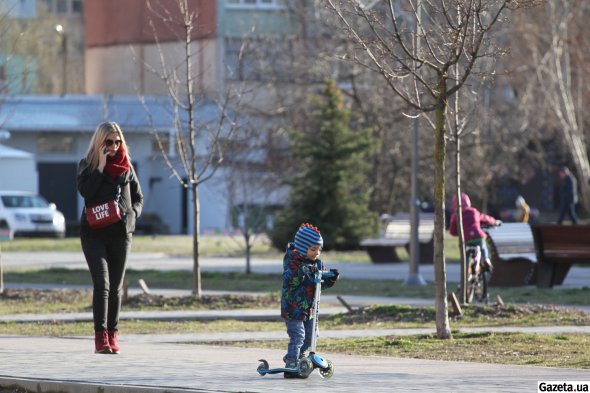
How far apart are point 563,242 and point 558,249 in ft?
0.52

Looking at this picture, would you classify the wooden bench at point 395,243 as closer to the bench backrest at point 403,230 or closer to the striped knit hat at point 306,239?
the bench backrest at point 403,230

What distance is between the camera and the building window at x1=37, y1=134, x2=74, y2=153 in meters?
55.5

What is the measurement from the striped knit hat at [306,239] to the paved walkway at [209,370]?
101 centimetres

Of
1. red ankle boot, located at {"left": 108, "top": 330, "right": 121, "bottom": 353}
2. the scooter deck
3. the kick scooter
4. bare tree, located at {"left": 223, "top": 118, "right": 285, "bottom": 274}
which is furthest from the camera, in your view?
bare tree, located at {"left": 223, "top": 118, "right": 285, "bottom": 274}

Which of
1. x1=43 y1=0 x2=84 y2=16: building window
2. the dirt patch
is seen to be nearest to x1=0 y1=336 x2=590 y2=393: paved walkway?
the dirt patch

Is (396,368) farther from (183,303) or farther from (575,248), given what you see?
(575,248)

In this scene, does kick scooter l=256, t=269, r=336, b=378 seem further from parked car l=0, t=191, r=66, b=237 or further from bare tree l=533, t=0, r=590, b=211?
parked car l=0, t=191, r=66, b=237

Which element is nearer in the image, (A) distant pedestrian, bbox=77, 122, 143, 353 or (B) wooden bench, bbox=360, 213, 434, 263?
(A) distant pedestrian, bbox=77, 122, 143, 353

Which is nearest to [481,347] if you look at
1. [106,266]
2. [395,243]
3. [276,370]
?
[276,370]

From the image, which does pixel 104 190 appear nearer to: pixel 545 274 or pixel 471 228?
pixel 471 228

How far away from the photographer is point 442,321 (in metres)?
13.7

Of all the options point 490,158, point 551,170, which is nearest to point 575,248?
point 490,158

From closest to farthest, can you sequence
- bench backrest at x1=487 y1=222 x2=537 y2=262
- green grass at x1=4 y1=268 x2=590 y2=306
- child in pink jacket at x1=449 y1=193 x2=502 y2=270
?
child in pink jacket at x1=449 y1=193 x2=502 y2=270
green grass at x1=4 y1=268 x2=590 y2=306
bench backrest at x1=487 y1=222 x2=537 y2=262

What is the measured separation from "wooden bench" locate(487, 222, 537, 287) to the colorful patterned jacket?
12.3 meters
